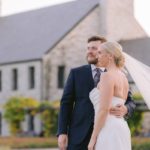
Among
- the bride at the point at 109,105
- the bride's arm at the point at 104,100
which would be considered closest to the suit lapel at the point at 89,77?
the bride at the point at 109,105

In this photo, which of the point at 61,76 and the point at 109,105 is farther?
the point at 61,76

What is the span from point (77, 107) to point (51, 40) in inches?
1636

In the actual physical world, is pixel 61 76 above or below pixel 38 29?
below

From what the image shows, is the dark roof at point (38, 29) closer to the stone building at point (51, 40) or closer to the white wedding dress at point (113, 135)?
the stone building at point (51, 40)

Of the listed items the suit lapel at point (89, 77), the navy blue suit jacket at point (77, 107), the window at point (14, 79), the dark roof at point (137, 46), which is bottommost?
the window at point (14, 79)

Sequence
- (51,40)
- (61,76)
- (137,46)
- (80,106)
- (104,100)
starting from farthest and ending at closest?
1. (137,46)
2. (61,76)
3. (51,40)
4. (80,106)
5. (104,100)

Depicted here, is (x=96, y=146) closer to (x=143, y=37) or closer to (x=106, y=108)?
(x=106, y=108)

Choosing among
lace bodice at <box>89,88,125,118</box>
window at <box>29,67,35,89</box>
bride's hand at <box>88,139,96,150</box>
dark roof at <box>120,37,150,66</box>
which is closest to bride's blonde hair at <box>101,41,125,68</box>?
lace bodice at <box>89,88,125,118</box>

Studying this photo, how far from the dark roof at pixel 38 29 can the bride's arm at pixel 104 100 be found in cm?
4064

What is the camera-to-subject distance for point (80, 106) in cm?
709

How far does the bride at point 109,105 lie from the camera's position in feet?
21.7

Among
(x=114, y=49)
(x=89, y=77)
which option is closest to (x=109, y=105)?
(x=114, y=49)

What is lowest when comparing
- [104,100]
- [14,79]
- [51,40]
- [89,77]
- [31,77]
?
[14,79]

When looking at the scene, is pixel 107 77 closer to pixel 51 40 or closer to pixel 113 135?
pixel 113 135
